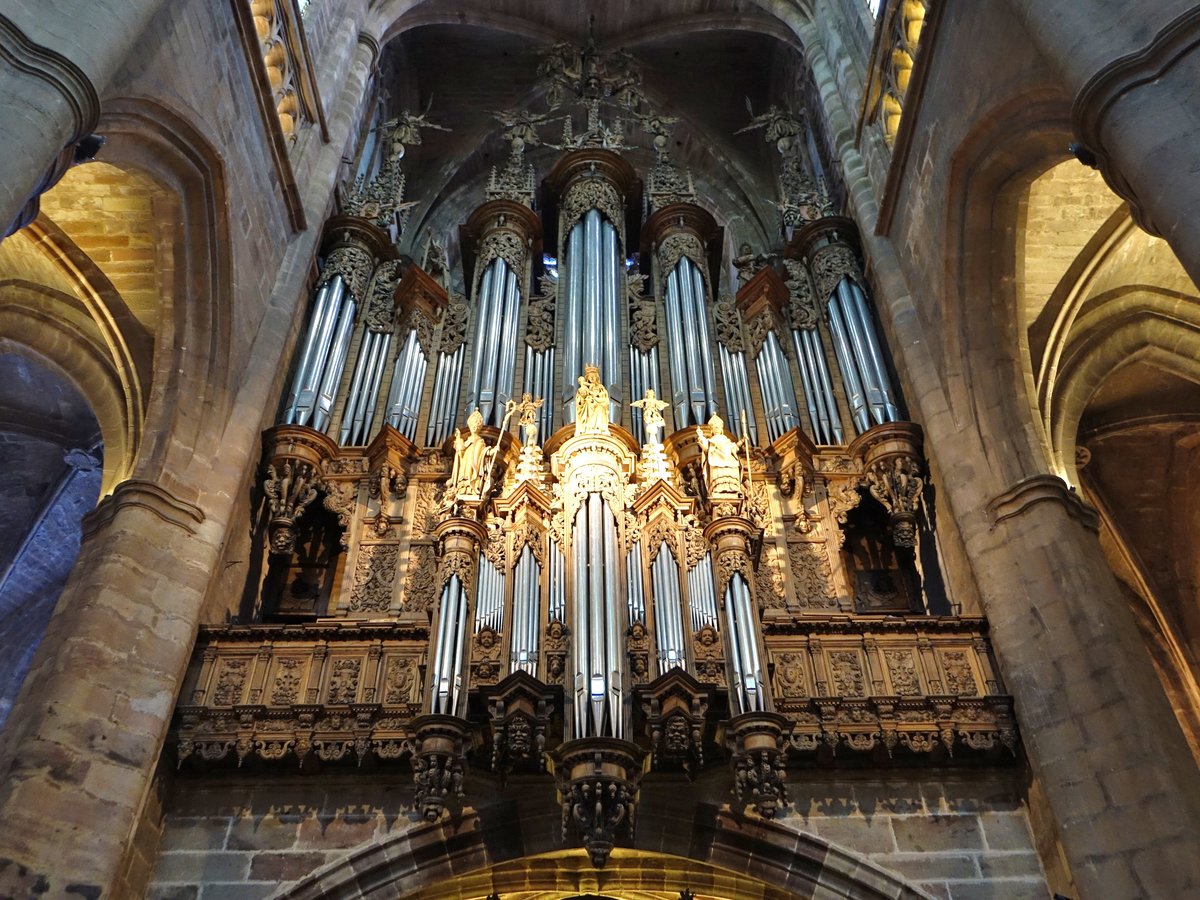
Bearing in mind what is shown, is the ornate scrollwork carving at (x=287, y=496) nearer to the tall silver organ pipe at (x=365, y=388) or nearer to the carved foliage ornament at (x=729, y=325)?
the tall silver organ pipe at (x=365, y=388)

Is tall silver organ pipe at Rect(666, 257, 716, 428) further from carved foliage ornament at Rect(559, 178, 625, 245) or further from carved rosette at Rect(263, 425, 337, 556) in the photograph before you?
carved rosette at Rect(263, 425, 337, 556)

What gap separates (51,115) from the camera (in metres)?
6.15

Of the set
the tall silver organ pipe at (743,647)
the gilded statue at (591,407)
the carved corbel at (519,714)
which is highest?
the gilded statue at (591,407)

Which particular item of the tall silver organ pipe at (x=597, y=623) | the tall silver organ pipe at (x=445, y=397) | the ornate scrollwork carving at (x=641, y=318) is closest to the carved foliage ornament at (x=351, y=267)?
the tall silver organ pipe at (x=445, y=397)

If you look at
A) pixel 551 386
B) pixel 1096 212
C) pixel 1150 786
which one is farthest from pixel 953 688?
pixel 551 386

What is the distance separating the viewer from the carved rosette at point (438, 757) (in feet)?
24.3

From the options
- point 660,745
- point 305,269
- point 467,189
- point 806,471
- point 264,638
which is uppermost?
point 467,189

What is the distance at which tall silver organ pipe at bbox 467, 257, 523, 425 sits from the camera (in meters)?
12.3

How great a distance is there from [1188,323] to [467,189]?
12.4 metres

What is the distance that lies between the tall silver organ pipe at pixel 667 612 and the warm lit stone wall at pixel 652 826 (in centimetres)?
111

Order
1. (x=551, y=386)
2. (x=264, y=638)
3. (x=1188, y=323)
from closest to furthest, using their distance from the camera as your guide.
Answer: (x=264, y=638)
(x=1188, y=323)
(x=551, y=386)

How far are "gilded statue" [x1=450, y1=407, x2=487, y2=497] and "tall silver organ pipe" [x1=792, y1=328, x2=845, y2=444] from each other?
4.04m

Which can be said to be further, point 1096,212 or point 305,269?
point 305,269

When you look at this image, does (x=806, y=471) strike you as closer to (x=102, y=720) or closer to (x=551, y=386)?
(x=551, y=386)
